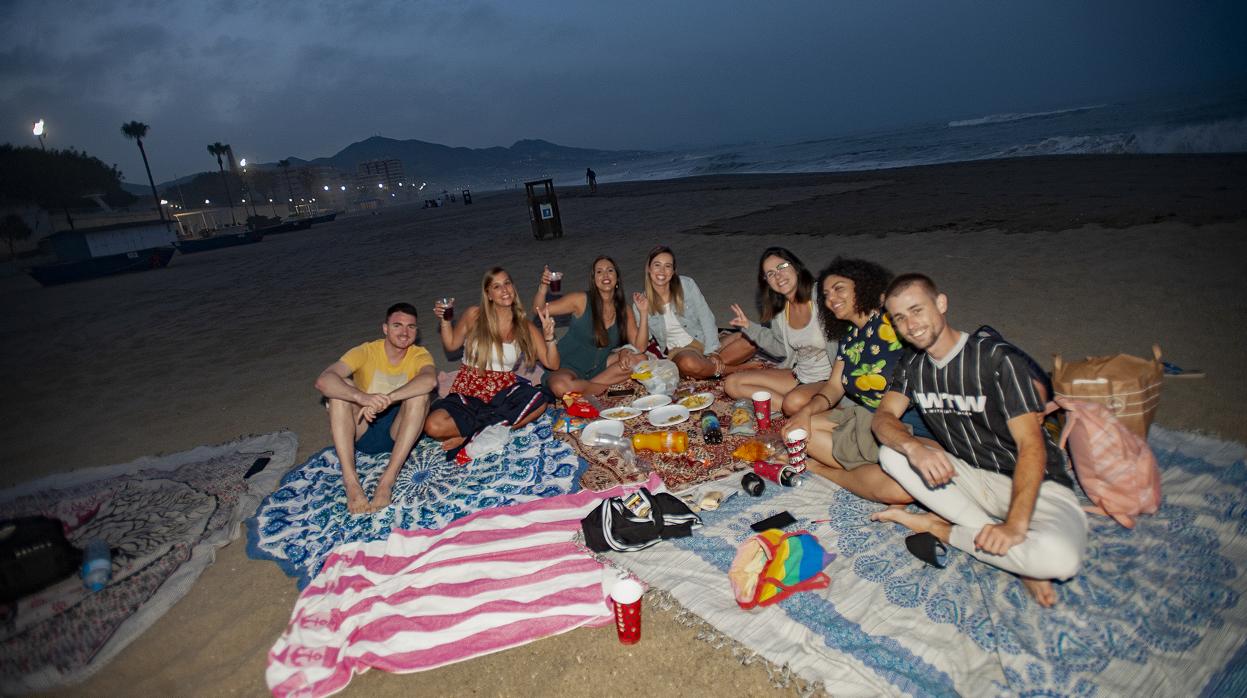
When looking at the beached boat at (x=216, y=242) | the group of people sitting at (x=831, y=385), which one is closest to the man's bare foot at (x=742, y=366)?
the group of people sitting at (x=831, y=385)

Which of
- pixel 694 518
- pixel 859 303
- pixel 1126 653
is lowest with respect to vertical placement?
pixel 1126 653

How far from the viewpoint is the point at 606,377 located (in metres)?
6.23

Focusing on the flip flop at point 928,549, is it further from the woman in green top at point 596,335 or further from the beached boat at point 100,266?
the beached boat at point 100,266

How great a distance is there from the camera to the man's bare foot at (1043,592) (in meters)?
2.86

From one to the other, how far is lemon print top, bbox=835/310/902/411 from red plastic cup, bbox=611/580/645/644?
2.29 meters

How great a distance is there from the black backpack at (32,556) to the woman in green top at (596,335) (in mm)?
3824

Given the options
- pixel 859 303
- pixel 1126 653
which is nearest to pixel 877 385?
pixel 859 303

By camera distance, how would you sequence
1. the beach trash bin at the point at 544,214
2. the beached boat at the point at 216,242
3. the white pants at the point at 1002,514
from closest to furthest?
the white pants at the point at 1002,514, the beach trash bin at the point at 544,214, the beached boat at the point at 216,242

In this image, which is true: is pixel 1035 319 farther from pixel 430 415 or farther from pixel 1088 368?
pixel 430 415

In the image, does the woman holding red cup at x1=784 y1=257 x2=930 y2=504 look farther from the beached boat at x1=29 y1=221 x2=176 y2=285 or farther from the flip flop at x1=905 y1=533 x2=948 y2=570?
the beached boat at x1=29 y1=221 x2=176 y2=285

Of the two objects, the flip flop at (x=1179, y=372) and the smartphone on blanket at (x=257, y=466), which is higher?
the smartphone on blanket at (x=257, y=466)

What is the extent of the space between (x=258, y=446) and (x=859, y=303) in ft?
19.5

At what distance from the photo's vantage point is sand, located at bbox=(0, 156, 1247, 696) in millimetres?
3176

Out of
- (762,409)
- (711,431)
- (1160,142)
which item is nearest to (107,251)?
(711,431)
